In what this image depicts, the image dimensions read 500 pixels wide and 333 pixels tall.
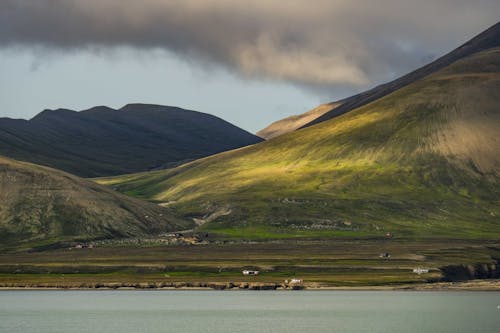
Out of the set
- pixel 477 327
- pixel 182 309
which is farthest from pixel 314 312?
pixel 477 327

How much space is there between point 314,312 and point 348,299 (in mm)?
27018

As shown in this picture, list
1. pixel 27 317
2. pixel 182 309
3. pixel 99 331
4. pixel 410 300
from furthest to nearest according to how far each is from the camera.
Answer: pixel 410 300 → pixel 182 309 → pixel 27 317 → pixel 99 331

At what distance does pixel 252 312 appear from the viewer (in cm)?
15762

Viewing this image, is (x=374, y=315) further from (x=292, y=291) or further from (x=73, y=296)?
(x=73, y=296)

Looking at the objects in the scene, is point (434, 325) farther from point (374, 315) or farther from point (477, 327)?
point (374, 315)

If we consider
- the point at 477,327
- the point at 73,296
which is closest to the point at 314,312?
the point at 477,327

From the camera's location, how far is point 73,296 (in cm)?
19350

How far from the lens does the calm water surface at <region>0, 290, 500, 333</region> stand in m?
134

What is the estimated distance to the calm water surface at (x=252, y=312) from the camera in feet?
439

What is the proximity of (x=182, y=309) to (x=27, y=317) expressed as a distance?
84.3 ft

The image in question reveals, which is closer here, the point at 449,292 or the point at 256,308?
the point at 256,308

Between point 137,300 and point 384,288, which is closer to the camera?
point 137,300

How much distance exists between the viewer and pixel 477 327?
428 feet

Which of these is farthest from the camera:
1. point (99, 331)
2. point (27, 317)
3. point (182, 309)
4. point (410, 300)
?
point (410, 300)
